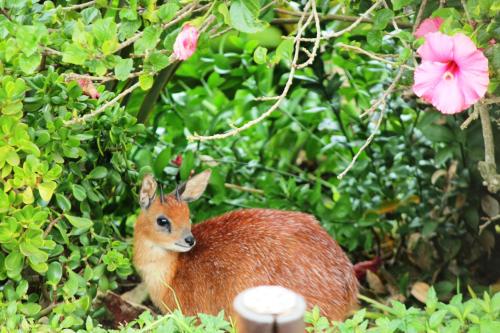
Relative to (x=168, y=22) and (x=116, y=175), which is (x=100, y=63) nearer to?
(x=168, y=22)

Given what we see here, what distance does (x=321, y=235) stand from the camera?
11.6 feet

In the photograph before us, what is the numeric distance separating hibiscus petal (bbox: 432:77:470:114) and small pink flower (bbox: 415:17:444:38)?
23cm

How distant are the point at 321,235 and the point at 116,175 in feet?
2.46

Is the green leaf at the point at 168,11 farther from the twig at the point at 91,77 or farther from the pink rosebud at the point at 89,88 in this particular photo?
the pink rosebud at the point at 89,88

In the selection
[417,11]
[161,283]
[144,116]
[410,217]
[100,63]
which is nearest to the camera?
[100,63]

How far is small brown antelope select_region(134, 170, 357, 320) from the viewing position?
3.43 metres

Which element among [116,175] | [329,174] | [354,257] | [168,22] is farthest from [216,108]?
[168,22]

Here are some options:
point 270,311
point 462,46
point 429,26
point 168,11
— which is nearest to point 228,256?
point 168,11

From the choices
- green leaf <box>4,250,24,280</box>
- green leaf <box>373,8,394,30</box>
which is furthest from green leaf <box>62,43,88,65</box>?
green leaf <box>373,8,394,30</box>

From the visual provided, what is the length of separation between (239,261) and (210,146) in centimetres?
118

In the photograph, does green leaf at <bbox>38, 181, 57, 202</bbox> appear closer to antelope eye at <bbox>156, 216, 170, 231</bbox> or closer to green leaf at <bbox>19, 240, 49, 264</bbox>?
green leaf at <bbox>19, 240, 49, 264</bbox>

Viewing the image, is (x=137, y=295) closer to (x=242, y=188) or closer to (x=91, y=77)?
(x=242, y=188)

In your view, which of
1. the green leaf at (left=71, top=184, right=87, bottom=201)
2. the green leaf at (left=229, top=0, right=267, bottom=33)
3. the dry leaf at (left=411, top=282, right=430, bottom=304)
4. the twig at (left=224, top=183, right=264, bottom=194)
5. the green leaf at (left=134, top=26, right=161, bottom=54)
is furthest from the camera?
the twig at (left=224, top=183, right=264, bottom=194)

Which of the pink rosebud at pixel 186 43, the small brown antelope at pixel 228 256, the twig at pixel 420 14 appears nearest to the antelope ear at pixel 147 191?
the small brown antelope at pixel 228 256
